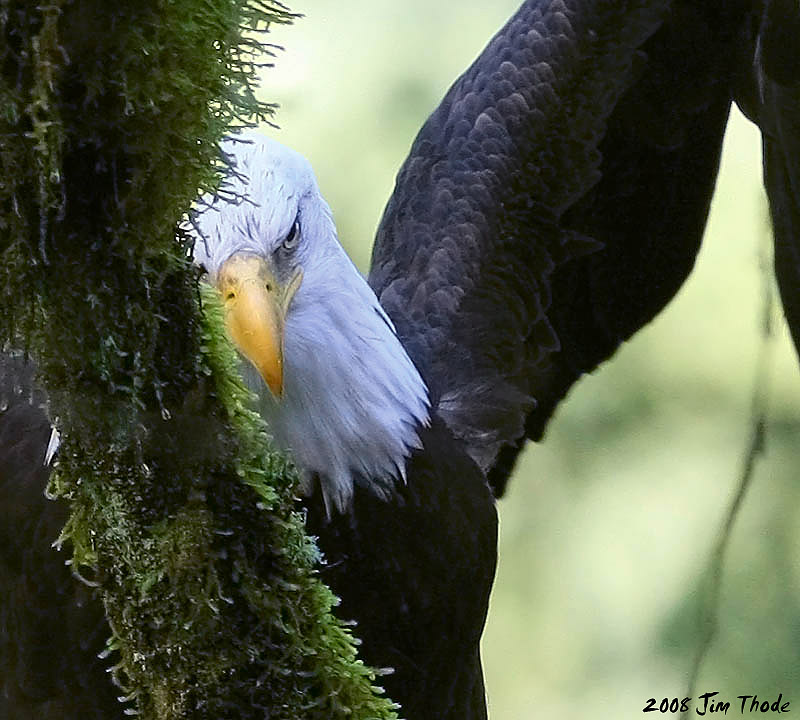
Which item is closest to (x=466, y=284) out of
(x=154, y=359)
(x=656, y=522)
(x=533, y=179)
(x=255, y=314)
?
(x=533, y=179)

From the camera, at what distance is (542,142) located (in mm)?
1758

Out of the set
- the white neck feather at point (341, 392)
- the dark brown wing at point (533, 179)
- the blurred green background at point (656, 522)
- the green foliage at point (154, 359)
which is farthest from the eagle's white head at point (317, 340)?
the blurred green background at point (656, 522)

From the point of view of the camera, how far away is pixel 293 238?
1.27 metres

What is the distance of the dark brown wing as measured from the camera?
173 centimetres

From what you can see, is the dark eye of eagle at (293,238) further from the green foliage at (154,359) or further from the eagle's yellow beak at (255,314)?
the green foliage at (154,359)

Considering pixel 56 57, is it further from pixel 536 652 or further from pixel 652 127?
pixel 536 652

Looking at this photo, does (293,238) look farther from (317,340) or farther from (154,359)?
(154,359)

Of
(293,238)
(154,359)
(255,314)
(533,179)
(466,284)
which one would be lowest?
(154,359)

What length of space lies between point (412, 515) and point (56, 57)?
948mm

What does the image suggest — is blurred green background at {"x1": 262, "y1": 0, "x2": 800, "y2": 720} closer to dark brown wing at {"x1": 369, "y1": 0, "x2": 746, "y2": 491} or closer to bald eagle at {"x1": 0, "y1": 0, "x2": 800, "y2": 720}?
bald eagle at {"x1": 0, "y1": 0, "x2": 800, "y2": 720}

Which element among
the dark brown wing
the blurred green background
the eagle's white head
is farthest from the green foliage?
the blurred green background

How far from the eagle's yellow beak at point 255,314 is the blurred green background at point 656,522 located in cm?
190

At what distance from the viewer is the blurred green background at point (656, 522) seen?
10.2 feet

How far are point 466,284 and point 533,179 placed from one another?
0.17 metres
